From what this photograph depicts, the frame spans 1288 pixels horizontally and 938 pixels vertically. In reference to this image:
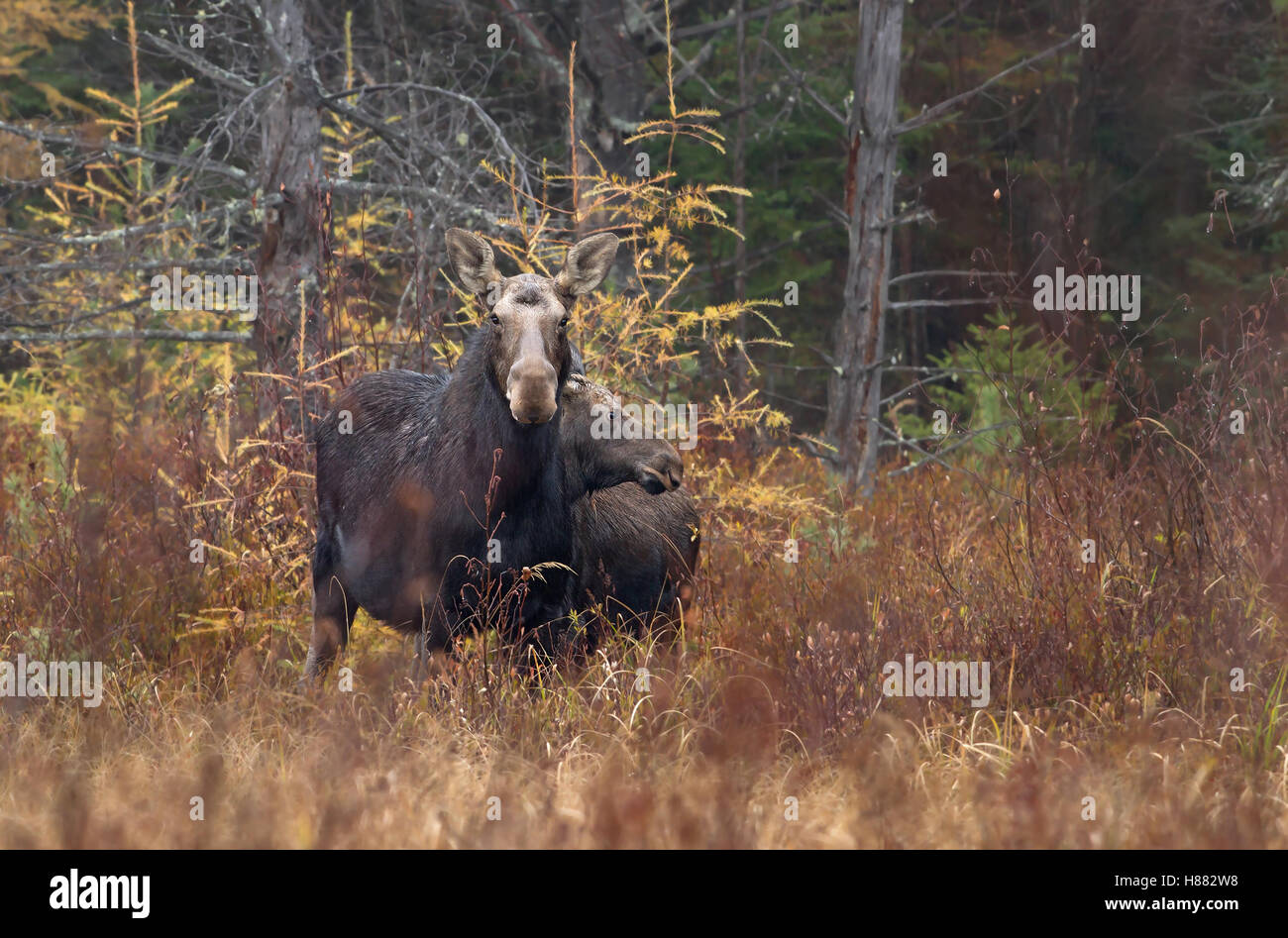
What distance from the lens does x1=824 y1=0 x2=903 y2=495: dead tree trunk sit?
32.3 feet

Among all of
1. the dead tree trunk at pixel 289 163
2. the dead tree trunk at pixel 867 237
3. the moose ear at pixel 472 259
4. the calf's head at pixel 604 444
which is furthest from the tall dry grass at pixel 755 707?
the dead tree trunk at pixel 867 237

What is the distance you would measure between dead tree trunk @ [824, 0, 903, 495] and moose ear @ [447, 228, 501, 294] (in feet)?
15.7

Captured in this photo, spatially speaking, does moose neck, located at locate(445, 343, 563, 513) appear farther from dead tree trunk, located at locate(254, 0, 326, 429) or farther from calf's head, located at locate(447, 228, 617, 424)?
dead tree trunk, located at locate(254, 0, 326, 429)

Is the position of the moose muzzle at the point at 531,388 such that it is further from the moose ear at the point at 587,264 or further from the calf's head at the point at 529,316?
the moose ear at the point at 587,264

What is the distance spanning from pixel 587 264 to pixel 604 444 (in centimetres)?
78

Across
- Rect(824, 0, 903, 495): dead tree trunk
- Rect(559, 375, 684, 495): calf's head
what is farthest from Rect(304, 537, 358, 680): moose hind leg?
Rect(824, 0, 903, 495): dead tree trunk

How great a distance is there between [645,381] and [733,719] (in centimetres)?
344

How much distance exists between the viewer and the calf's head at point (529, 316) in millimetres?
5051

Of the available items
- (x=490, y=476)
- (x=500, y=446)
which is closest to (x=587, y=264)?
(x=500, y=446)

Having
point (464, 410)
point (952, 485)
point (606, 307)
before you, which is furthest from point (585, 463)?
point (952, 485)

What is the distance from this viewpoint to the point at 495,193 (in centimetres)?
1091

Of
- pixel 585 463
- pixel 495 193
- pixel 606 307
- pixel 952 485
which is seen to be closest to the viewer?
pixel 585 463

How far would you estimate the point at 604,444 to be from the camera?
5828 mm

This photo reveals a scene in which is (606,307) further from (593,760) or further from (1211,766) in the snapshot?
(1211,766)
